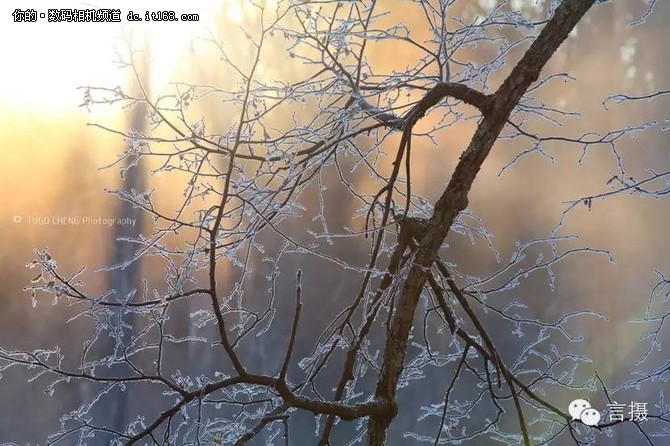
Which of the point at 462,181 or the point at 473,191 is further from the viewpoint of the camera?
the point at 473,191

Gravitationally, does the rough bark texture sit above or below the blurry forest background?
below

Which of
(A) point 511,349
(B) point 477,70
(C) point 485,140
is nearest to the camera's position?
(C) point 485,140

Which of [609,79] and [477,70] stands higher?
[609,79]

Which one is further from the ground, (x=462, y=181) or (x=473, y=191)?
(x=473, y=191)

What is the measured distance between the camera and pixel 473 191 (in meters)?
1.64

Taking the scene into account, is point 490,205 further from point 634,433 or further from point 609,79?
point 634,433

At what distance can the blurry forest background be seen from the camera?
1.58m

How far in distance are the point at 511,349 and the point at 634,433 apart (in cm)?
43

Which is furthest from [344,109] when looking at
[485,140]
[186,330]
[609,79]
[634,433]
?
[634,433]

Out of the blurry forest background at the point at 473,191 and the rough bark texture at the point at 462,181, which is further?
the blurry forest background at the point at 473,191

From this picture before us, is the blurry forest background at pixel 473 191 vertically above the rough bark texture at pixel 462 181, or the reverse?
the blurry forest background at pixel 473 191

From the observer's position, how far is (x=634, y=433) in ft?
5.48

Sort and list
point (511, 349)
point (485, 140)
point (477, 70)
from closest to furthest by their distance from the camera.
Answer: point (485, 140), point (477, 70), point (511, 349)

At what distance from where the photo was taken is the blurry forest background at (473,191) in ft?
5.20
